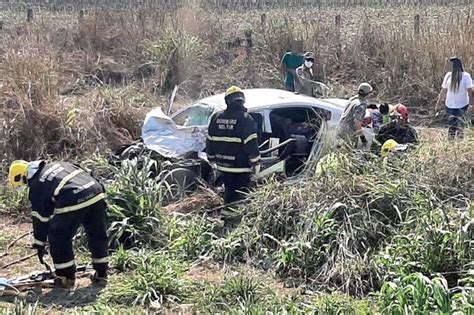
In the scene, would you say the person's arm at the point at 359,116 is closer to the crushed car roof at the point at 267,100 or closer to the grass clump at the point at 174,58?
the crushed car roof at the point at 267,100

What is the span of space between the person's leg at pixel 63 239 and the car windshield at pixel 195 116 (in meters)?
3.48

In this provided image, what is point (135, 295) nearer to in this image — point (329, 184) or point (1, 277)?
point (1, 277)

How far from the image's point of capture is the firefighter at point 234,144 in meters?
8.95

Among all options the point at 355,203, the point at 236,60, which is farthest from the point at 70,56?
the point at 355,203

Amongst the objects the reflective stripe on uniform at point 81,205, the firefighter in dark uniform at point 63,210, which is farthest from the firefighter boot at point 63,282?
the reflective stripe on uniform at point 81,205

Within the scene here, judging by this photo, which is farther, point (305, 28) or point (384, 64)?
point (305, 28)

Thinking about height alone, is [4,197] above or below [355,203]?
below

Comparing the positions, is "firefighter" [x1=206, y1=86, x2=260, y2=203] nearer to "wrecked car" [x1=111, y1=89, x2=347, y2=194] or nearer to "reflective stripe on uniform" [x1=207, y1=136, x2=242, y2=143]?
"reflective stripe on uniform" [x1=207, y1=136, x2=242, y2=143]

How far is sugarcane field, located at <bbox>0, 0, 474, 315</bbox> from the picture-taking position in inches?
266

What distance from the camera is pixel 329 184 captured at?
26.9 ft

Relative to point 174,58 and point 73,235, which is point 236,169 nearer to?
point 73,235

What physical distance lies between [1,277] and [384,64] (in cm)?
1161

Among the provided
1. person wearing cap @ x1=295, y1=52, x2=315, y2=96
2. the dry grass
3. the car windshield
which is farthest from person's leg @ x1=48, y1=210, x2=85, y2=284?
person wearing cap @ x1=295, y1=52, x2=315, y2=96

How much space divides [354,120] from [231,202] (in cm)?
194
